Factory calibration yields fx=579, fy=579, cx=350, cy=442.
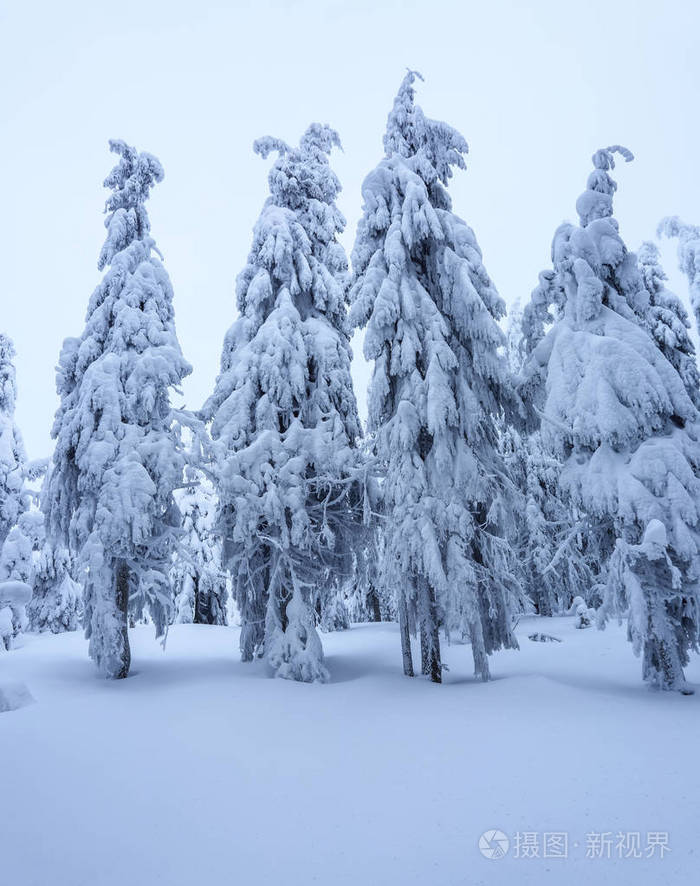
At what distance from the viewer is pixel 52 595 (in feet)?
90.4

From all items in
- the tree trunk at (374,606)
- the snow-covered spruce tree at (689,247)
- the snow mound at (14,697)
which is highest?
the snow-covered spruce tree at (689,247)

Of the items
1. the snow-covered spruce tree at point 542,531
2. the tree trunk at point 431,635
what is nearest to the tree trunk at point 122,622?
the tree trunk at point 431,635

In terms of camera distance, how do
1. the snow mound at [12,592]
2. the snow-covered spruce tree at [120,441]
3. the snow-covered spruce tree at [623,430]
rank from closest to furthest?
the snow-covered spruce tree at [623,430], the snow mound at [12,592], the snow-covered spruce tree at [120,441]

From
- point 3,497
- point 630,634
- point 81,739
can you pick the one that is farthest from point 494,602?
point 3,497

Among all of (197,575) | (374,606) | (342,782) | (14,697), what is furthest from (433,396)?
(374,606)

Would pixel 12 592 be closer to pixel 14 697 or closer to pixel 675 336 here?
pixel 14 697

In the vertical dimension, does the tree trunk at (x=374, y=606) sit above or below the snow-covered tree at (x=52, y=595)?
below

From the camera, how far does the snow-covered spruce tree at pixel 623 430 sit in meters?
9.85

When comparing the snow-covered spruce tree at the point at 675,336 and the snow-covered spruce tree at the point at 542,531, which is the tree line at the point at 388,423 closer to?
the snow-covered spruce tree at the point at 675,336

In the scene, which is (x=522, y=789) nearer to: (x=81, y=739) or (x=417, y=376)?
(x=81, y=739)

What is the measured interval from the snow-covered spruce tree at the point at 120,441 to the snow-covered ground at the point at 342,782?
7.99ft

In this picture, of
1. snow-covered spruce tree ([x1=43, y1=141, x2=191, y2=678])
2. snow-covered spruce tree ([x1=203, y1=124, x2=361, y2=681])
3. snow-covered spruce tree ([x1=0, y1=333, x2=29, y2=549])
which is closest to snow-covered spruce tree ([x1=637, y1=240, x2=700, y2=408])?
snow-covered spruce tree ([x1=203, y1=124, x2=361, y2=681])

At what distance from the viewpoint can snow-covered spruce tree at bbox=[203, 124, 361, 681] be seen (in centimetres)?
1263

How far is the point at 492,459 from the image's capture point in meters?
12.7
